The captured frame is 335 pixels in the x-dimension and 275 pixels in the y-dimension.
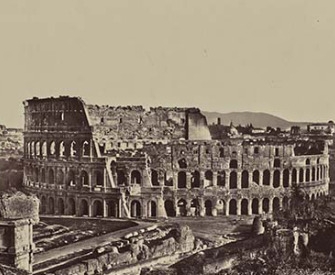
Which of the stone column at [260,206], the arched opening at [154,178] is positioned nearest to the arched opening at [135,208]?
the arched opening at [154,178]

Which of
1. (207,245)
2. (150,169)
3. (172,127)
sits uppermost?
(172,127)

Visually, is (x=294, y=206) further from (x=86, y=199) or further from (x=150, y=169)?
(x=86, y=199)

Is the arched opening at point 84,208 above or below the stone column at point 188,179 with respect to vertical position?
below

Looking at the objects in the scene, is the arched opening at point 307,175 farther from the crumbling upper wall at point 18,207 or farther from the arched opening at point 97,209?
the crumbling upper wall at point 18,207

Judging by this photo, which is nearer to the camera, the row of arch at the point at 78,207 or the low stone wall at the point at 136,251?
the low stone wall at the point at 136,251

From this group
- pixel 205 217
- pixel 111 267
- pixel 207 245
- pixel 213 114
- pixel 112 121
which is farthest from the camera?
pixel 213 114

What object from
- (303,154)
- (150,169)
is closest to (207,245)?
(150,169)

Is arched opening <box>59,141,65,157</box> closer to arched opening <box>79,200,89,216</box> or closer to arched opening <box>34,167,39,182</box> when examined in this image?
arched opening <box>34,167,39,182</box>
